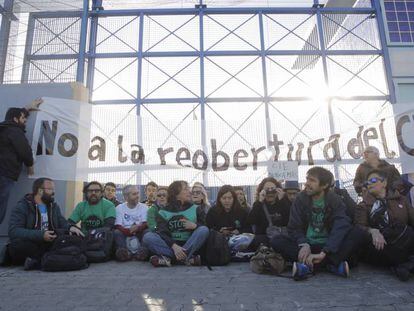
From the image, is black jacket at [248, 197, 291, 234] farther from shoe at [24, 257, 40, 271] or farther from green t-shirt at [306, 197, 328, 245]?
shoe at [24, 257, 40, 271]

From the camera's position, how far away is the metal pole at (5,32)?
687 centimetres

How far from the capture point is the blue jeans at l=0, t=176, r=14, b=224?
359 cm

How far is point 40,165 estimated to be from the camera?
3.93 meters

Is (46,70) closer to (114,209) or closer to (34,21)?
(34,21)

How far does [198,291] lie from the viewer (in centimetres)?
215

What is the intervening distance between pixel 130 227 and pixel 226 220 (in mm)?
1118

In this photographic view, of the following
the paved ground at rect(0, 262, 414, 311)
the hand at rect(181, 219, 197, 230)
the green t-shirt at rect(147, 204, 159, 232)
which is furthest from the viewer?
the green t-shirt at rect(147, 204, 159, 232)

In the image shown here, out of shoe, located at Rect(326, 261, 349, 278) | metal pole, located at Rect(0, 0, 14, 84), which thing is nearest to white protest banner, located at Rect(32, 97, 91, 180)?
shoe, located at Rect(326, 261, 349, 278)

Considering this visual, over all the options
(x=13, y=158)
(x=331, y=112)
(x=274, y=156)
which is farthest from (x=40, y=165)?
(x=331, y=112)

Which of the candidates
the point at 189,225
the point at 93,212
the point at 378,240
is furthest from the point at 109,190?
the point at 378,240

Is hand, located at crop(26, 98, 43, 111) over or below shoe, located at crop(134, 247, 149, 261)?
over

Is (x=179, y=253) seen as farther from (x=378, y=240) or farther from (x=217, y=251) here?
(x=378, y=240)

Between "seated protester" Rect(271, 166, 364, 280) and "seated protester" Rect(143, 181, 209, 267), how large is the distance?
82 centimetres

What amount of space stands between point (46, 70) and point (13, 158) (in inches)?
157
